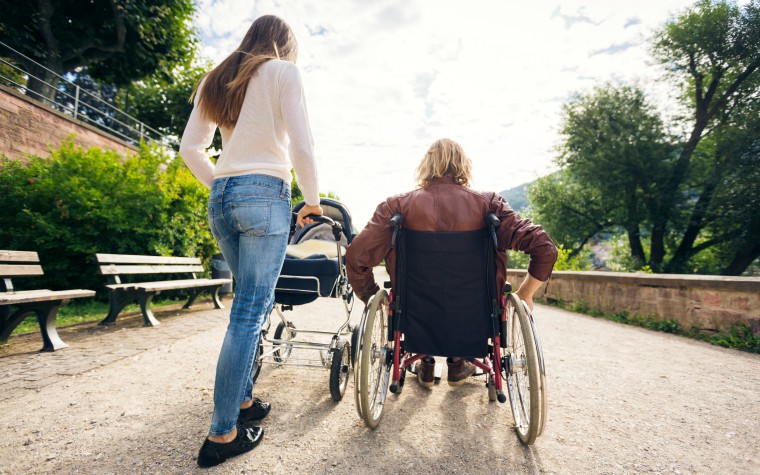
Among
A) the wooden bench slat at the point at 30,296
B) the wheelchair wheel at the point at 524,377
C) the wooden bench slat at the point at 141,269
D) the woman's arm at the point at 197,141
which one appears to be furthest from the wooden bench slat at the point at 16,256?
the wheelchair wheel at the point at 524,377

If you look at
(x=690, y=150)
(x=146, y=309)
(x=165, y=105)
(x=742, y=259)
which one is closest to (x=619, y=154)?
(x=690, y=150)

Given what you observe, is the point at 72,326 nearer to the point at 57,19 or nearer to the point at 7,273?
the point at 7,273

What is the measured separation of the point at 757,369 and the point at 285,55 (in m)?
5.13

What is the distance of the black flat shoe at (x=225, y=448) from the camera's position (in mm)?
1796

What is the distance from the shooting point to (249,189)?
188cm

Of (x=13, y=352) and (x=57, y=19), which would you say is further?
(x=57, y=19)

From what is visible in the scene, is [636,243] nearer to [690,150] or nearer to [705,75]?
[690,150]

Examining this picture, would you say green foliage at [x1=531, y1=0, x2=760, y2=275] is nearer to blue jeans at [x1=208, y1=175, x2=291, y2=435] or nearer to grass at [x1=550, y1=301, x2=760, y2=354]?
grass at [x1=550, y1=301, x2=760, y2=354]

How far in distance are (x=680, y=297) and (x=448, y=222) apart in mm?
5246

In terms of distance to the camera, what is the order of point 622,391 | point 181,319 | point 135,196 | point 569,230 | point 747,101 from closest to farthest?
point 622,391
point 181,319
point 135,196
point 747,101
point 569,230

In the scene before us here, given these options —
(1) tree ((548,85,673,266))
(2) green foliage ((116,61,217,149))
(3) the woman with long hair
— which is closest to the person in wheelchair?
(3) the woman with long hair

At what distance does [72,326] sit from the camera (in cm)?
484

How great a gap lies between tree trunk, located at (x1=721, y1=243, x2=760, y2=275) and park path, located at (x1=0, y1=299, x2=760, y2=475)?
16.7 metres

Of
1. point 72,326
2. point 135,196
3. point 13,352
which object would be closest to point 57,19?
point 135,196
